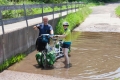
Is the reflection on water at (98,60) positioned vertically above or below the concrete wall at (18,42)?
below

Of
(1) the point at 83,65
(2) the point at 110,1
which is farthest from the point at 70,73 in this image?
(2) the point at 110,1

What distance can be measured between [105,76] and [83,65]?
1.47 metres

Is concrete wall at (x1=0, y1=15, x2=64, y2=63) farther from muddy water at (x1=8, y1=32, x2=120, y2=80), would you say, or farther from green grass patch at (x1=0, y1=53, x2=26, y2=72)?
muddy water at (x1=8, y1=32, x2=120, y2=80)

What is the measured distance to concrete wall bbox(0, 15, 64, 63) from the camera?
9.09 m

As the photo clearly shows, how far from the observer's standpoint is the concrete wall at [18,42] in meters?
9.09

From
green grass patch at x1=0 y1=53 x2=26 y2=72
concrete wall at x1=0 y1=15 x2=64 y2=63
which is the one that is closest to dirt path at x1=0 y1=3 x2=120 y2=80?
green grass patch at x1=0 y1=53 x2=26 y2=72

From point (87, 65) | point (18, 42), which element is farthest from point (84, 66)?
point (18, 42)

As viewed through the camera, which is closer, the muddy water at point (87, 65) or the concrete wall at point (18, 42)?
the muddy water at point (87, 65)

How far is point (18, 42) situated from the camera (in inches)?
404

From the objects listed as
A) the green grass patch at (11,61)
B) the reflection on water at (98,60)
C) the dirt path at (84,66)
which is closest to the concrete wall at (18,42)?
the green grass patch at (11,61)

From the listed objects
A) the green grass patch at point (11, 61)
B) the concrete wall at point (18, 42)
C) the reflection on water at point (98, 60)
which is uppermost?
the concrete wall at point (18, 42)

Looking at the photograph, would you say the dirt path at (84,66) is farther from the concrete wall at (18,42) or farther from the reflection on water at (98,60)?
the concrete wall at (18,42)

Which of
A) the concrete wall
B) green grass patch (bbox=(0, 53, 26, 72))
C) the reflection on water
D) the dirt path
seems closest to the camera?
the dirt path

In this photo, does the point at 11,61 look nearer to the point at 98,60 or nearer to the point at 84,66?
the point at 84,66
